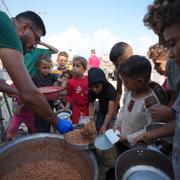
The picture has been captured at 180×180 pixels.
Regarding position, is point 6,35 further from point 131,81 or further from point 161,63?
point 161,63

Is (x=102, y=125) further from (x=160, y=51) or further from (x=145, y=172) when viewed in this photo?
(x=145, y=172)

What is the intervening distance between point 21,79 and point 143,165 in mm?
859

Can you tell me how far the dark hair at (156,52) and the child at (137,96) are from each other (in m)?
0.36

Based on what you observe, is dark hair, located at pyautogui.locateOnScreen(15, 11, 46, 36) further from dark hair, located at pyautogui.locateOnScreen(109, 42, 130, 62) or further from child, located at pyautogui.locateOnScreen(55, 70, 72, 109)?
child, located at pyautogui.locateOnScreen(55, 70, 72, 109)

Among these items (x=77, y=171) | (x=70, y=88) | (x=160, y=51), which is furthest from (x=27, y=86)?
(x=70, y=88)

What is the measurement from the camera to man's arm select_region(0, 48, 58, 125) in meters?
1.60

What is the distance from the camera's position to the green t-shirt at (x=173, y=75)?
164 cm

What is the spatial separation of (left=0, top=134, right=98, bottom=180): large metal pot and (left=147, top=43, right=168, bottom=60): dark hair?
109 cm

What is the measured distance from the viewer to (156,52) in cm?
246

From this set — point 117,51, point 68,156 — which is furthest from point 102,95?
point 68,156

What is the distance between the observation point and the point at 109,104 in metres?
3.09

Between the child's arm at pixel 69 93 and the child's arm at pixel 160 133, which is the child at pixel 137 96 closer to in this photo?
→ the child's arm at pixel 160 133

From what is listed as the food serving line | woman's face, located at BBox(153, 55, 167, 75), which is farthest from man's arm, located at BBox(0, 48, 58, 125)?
woman's face, located at BBox(153, 55, 167, 75)

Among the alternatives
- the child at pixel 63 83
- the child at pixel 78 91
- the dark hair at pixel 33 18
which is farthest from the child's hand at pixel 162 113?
the child at pixel 63 83
